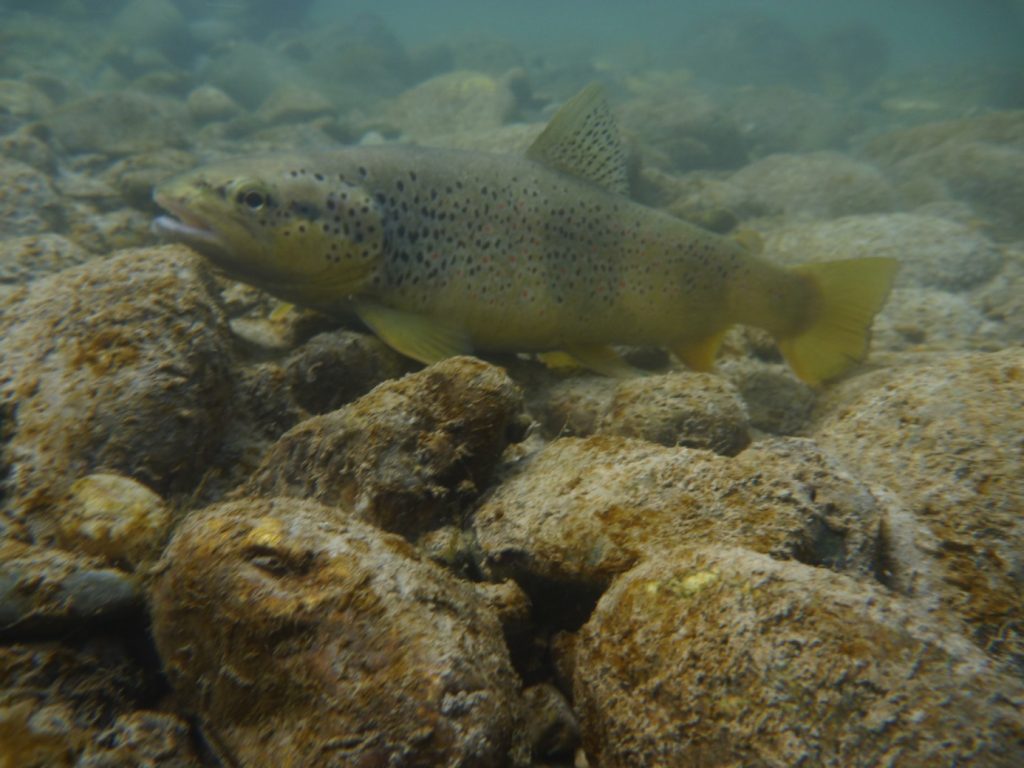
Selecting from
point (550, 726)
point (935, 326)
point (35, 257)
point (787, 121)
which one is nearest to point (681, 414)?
point (550, 726)

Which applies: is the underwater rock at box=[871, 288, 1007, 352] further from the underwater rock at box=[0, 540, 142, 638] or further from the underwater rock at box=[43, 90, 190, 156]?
the underwater rock at box=[43, 90, 190, 156]

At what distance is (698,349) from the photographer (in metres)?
4.18

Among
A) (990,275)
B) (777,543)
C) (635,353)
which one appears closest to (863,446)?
(777,543)

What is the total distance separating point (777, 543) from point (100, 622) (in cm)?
198

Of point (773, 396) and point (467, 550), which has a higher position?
point (467, 550)

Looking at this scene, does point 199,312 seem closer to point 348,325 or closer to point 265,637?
point 348,325

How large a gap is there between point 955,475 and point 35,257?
219 inches

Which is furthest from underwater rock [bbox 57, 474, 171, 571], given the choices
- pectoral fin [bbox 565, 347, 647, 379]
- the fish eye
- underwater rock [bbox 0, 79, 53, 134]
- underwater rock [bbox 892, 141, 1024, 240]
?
underwater rock [bbox 0, 79, 53, 134]

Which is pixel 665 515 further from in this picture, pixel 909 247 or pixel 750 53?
pixel 750 53

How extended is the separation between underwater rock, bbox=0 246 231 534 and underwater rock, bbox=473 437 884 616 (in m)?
1.37

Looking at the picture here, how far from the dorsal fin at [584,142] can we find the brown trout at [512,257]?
0.01 meters

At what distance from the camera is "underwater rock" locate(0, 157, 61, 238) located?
579cm

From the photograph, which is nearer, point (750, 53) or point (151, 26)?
point (151, 26)

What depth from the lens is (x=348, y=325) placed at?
3.71 metres
